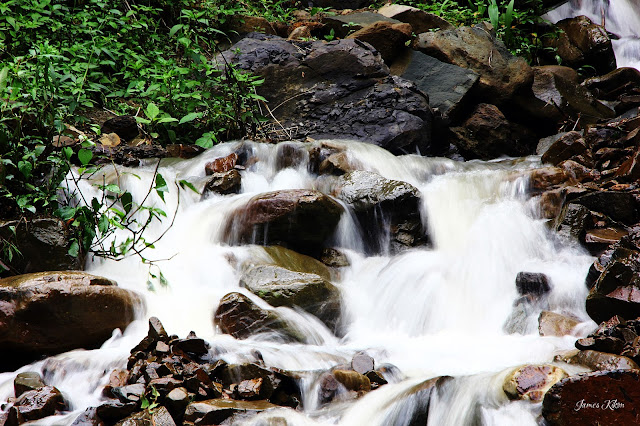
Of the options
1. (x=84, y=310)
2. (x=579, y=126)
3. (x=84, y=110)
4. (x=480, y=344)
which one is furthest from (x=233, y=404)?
(x=579, y=126)

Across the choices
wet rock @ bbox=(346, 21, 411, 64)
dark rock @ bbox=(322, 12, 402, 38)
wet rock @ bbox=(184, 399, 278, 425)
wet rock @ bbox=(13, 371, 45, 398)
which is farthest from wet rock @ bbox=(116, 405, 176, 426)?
dark rock @ bbox=(322, 12, 402, 38)

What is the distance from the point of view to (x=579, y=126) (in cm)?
882

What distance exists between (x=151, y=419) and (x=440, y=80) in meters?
7.60

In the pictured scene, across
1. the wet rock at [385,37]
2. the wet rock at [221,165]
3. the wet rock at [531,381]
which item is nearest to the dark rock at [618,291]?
the wet rock at [531,381]

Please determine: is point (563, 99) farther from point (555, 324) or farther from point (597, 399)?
point (597, 399)

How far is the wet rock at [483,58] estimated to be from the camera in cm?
898

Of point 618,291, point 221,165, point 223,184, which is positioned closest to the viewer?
point 618,291

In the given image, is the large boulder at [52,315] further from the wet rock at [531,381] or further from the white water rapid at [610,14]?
the white water rapid at [610,14]

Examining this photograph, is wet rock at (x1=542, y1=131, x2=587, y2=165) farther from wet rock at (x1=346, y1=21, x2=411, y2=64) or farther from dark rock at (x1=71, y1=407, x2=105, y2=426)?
dark rock at (x1=71, y1=407, x2=105, y2=426)

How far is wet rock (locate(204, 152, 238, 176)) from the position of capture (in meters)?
6.41

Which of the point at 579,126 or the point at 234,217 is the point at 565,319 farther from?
the point at 579,126

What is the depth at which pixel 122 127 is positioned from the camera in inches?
285

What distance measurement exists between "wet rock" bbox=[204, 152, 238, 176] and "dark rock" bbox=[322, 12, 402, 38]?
483 cm

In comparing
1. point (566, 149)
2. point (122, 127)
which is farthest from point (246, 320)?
point (566, 149)
